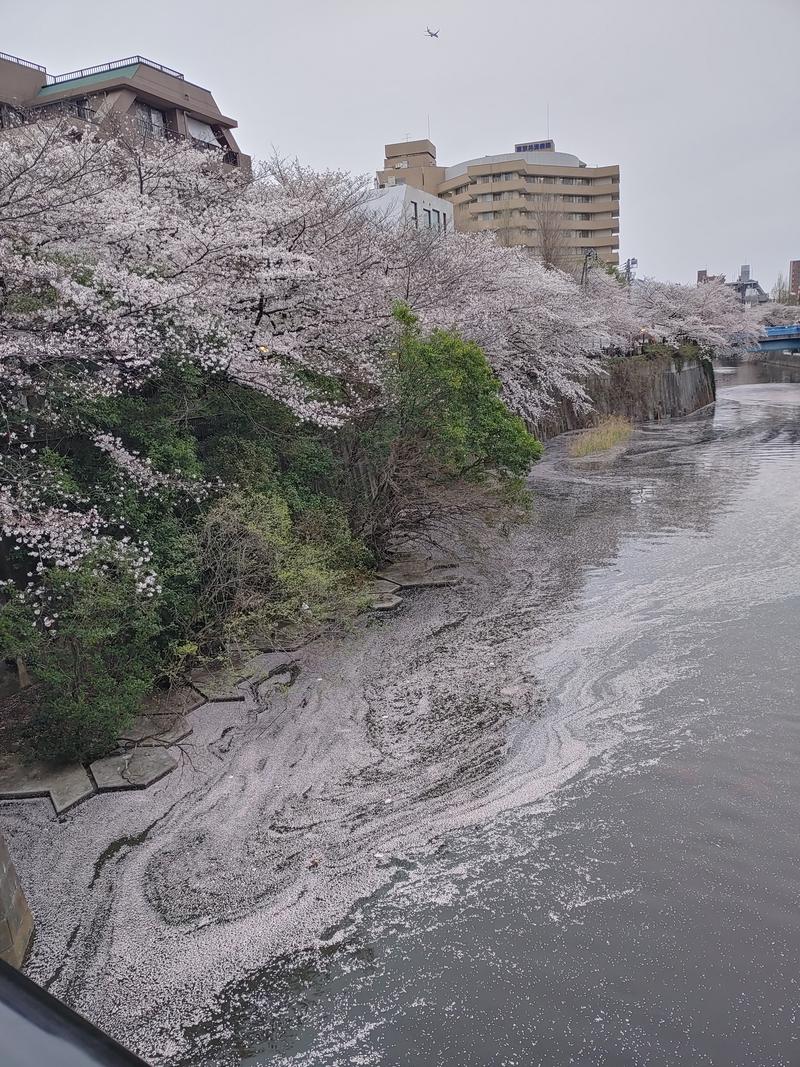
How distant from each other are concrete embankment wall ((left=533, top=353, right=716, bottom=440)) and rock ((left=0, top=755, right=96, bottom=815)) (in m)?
22.7

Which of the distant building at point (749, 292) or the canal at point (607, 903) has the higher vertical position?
the distant building at point (749, 292)

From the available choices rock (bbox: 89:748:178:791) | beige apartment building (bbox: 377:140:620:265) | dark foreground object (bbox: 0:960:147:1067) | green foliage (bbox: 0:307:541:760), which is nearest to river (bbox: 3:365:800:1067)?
rock (bbox: 89:748:178:791)

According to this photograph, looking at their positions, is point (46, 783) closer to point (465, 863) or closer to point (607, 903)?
point (465, 863)

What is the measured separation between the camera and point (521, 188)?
59.4m

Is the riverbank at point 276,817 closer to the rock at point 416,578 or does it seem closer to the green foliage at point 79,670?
the green foliage at point 79,670

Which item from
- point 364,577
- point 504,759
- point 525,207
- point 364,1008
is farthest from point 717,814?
point 525,207

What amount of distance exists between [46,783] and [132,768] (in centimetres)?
73

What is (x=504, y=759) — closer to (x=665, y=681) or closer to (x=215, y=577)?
(x=665, y=681)

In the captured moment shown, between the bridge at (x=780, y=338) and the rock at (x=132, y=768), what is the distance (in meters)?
51.7

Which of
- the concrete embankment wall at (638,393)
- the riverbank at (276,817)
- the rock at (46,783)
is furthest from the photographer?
the concrete embankment wall at (638,393)

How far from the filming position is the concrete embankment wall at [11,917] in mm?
4797

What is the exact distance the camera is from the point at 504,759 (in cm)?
716

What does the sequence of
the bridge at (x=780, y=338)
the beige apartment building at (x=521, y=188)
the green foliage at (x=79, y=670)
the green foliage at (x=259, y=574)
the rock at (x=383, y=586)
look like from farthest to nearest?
the beige apartment building at (x=521, y=188)
the bridge at (x=780, y=338)
the rock at (x=383, y=586)
the green foliage at (x=259, y=574)
the green foliage at (x=79, y=670)

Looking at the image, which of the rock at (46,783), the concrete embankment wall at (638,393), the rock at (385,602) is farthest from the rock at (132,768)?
the concrete embankment wall at (638,393)
